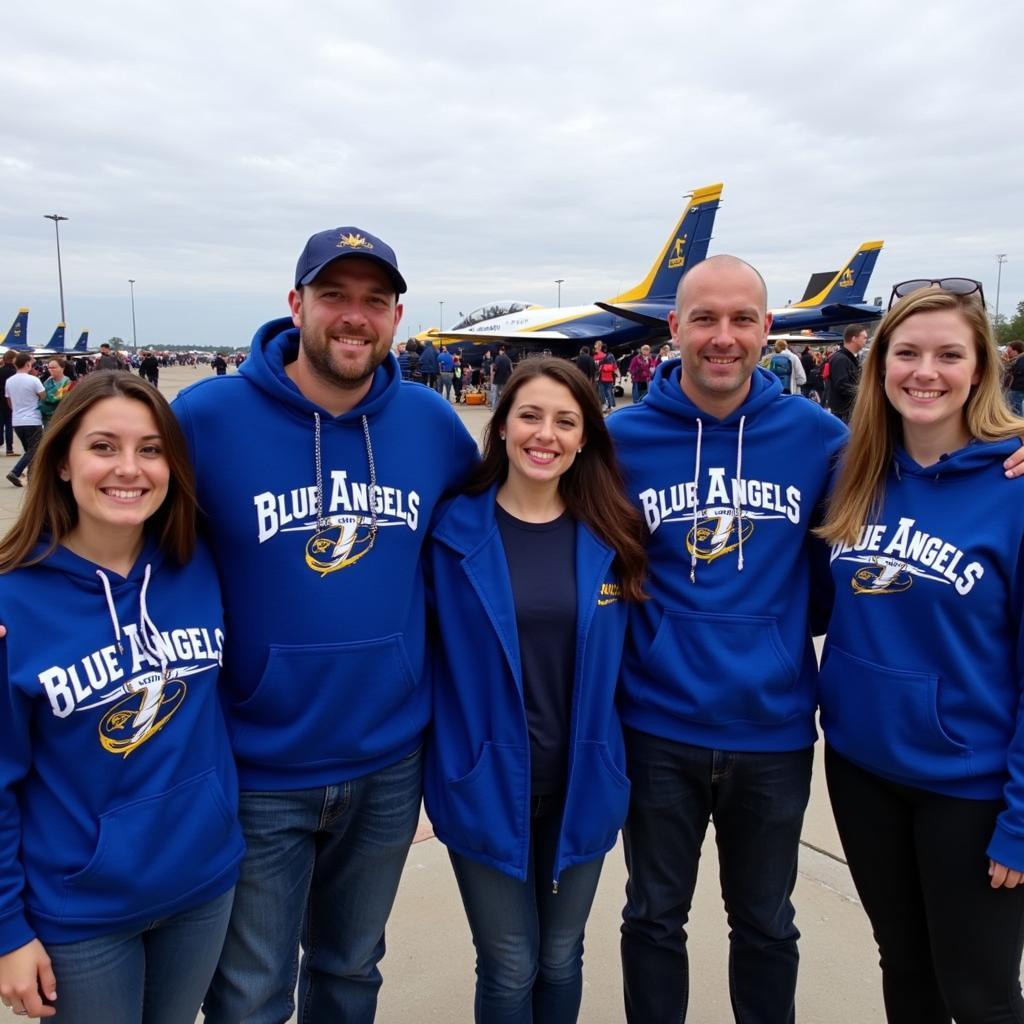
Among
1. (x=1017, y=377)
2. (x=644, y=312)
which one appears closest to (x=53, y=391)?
(x=1017, y=377)

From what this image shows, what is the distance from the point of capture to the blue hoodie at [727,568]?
218cm

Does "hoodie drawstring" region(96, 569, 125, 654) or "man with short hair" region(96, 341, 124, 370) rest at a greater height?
"man with short hair" region(96, 341, 124, 370)

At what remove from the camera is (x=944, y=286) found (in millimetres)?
2125

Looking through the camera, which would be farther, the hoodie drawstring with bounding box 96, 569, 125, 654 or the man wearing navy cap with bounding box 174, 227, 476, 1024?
the man wearing navy cap with bounding box 174, 227, 476, 1024

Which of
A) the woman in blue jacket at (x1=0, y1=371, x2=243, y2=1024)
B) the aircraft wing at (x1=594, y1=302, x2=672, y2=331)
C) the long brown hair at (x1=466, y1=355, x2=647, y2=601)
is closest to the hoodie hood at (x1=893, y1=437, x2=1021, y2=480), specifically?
the long brown hair at (x1=466, y1=355, x2=647, y2=601)

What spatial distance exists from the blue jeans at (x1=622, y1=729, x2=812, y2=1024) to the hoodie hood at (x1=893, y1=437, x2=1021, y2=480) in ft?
2.81

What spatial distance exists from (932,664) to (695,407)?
943 mm

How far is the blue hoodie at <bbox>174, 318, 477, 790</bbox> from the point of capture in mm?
1988

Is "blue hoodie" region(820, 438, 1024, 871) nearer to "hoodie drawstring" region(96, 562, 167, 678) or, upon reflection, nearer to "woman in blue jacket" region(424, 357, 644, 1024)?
"woman in blue jacket" region(424, 357, 644, 1024)

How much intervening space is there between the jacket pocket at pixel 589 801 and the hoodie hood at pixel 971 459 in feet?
3.63

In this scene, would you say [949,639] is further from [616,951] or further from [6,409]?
[6,409]

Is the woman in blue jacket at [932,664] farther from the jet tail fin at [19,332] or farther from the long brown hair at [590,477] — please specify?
→ the jet tail fin at [19,332]

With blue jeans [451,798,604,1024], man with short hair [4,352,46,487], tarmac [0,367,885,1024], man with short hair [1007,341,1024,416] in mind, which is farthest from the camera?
man with short hair [1007,341,1024,416]

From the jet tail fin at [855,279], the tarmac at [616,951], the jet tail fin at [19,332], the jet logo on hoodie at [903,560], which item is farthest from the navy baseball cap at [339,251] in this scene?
the jet tail fin at [19,332]
